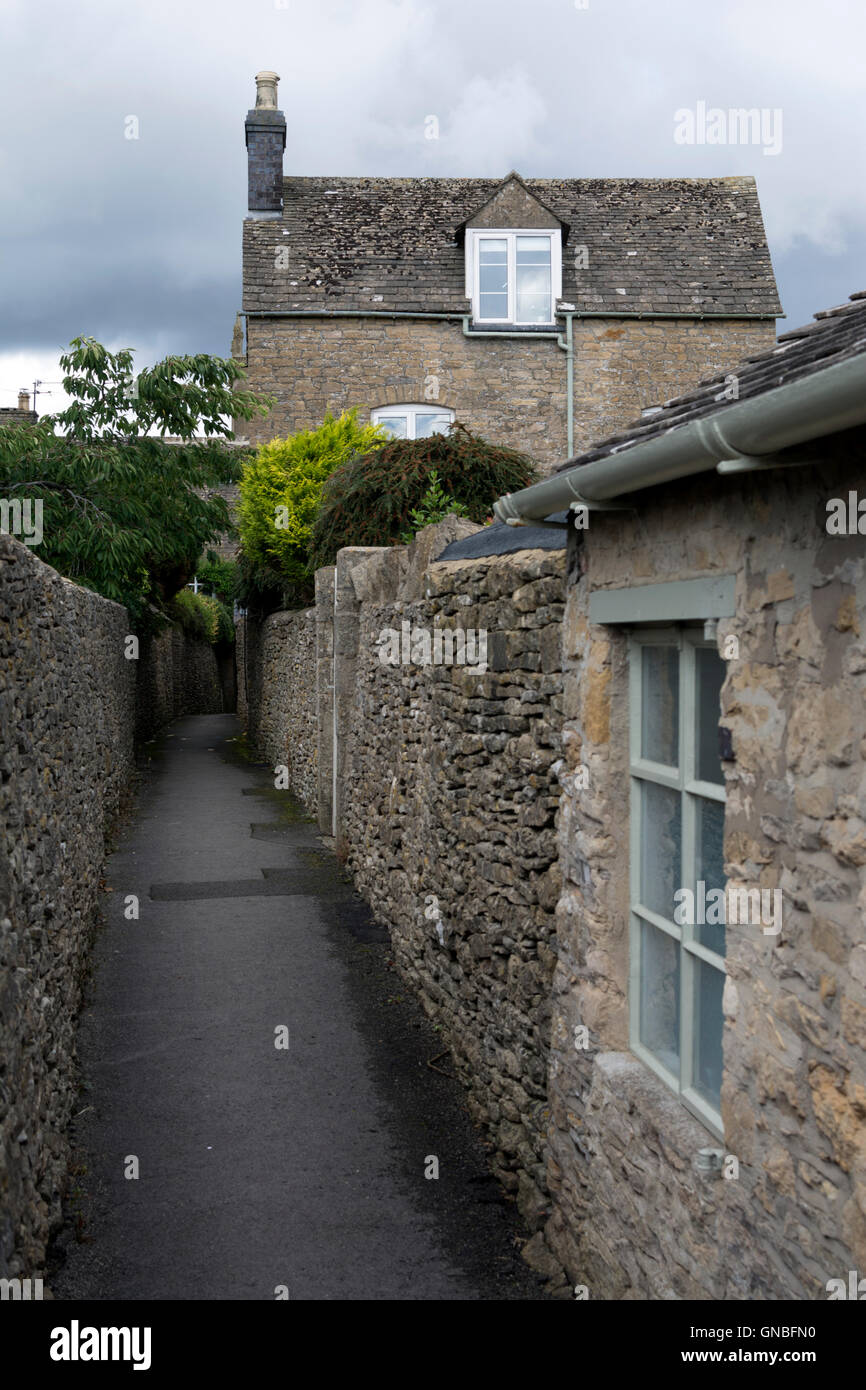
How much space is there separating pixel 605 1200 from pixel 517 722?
213 centimetres

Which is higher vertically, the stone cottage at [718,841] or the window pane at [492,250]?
the window pane at [492,250]

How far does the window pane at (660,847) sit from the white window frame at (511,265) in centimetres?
1781

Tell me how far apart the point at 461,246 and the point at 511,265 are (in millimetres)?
1010

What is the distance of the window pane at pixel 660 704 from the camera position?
404 centimetres

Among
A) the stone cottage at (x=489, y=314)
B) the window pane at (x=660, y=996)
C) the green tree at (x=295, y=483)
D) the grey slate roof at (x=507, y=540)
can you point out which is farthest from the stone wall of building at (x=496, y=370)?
the window pane at (x=660, y=996)

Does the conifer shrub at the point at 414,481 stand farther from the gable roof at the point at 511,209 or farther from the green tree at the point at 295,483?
Answer: the gable roof at the point at 511,209

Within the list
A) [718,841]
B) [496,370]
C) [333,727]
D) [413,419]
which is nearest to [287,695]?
[333,727]

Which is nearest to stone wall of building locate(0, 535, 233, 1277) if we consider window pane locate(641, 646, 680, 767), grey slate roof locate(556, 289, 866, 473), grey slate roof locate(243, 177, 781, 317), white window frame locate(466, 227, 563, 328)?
window pane locate(641, 646, 680, 767)

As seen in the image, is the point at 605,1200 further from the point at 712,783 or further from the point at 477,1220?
the point at 712,783

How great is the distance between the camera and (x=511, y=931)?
561cm

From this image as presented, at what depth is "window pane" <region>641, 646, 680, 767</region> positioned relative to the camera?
4.04m

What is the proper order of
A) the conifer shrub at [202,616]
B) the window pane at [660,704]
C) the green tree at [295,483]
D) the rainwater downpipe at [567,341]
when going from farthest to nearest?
the conifer shrub at [202,616], the rainwater downpipe at [567,341], the green tree at [295,483], the window pane at [660,704]

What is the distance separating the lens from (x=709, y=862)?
3.73 m
